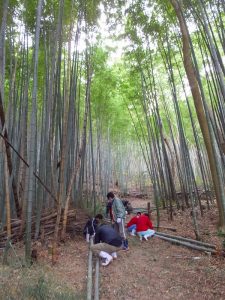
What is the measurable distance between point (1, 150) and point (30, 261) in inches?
73.9

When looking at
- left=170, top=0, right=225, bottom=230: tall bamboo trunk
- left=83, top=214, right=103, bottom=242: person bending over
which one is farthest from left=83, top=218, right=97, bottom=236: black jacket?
left=170, top=0, right=225, bottom=230: tall bamboo trunk

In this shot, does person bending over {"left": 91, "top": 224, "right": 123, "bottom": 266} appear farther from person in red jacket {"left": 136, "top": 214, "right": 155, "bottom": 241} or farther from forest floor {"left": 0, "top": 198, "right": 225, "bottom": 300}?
person in red jacket {"left": 136, "top": 214, "right": 155, "bottom": 241}

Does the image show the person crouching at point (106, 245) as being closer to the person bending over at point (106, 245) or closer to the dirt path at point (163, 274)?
the person bending over at point (106, 245)

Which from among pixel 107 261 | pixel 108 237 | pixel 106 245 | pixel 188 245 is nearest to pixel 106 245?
pixel 106 245

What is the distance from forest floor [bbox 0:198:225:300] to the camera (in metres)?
2.51

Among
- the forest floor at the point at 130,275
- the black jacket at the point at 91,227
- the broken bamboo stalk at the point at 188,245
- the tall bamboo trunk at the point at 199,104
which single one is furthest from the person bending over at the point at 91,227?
the tall bamboo trunk at the point at 199,104

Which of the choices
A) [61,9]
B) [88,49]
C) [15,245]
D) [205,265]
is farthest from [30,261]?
[88,49]

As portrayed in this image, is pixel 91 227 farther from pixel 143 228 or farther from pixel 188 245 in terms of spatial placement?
pixel 188 245

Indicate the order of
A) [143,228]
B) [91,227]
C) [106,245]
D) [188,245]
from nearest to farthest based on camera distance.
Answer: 1. [106,245]
2. [188,245]
3. [91,227]
4. [143,228]

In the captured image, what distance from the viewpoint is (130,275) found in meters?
3.26

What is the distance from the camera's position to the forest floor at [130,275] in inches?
98.9

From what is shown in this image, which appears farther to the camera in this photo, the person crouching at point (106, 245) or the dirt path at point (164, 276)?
the person crouching at point (106, 245)

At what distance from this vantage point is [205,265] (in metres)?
3.27

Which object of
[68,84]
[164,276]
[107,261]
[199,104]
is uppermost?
[68,84]
